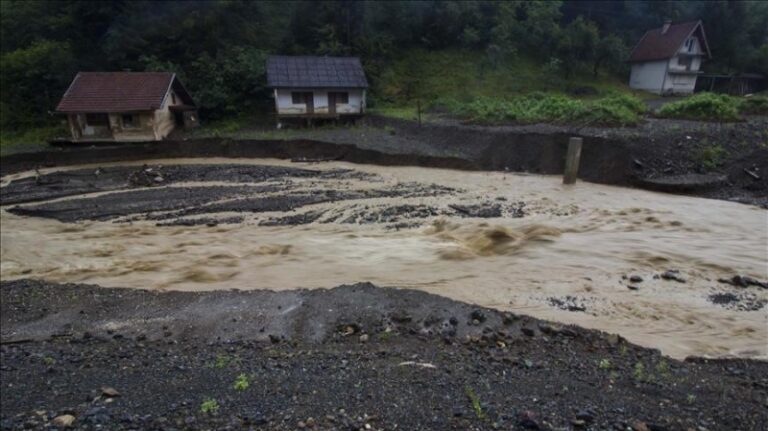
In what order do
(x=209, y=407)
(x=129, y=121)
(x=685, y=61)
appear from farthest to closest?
(x=685, y=61), (x=129, y=121), (x=209, y=407)

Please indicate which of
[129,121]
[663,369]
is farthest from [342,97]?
[663,369]

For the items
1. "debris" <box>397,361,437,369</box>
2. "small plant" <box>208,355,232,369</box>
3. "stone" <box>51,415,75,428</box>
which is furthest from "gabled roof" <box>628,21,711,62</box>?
"stone" <box>51,415,75,428</box>

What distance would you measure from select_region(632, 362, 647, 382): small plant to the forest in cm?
2387

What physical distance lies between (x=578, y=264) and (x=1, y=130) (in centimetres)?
2410

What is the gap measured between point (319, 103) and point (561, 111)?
12.3 m

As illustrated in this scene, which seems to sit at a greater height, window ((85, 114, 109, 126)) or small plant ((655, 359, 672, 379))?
window ((85, 114, 109, 126))

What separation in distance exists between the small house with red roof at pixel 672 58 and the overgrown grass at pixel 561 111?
470 inches

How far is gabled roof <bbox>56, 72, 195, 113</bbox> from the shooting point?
19.3 meters

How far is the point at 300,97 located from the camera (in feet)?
77.8

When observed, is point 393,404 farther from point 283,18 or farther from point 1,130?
point 283,18

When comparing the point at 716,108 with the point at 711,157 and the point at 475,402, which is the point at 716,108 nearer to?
the point at 711,157

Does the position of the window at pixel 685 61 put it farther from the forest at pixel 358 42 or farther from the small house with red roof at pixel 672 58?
the forest at pixel 358 42

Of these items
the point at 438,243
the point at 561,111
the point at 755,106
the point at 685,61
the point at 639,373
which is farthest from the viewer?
the point at 685,61

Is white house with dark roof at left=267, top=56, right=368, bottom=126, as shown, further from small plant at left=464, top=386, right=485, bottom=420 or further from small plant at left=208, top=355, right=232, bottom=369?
small plant at left=464, top=386, right=485, bottom=420
